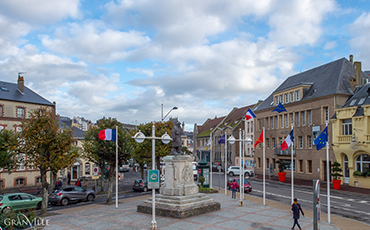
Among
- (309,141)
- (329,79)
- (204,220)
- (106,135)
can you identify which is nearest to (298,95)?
(329,79)

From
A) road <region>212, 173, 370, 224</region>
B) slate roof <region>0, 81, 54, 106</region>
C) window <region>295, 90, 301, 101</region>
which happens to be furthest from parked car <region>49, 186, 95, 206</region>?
window <region>295, 90, 301, 101</region>

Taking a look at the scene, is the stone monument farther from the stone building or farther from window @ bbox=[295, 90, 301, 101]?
window @ bbox=[295, 90, 301, 101]

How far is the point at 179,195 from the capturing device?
19438 millimetres

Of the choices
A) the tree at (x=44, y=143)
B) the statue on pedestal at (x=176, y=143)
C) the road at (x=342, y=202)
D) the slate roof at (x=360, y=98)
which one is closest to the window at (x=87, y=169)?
the road at (x=342, y=202)

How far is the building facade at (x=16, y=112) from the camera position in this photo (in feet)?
119

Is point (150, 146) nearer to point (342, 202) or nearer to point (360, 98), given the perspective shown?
Answer: point (342, 202)

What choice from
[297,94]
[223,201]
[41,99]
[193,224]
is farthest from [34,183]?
[297,94]

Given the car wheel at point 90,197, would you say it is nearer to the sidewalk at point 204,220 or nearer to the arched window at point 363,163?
the sidewalk at point 204,220

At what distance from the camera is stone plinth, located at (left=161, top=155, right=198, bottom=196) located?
64.4ft

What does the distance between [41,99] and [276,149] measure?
3414cm

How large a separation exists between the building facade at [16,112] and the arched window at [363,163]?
35.3 m

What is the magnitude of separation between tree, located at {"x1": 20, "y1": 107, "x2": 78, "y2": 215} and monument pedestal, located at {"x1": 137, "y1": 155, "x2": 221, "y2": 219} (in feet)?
19.8

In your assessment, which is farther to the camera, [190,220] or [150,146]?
[150,146]

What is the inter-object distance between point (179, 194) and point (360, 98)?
2539 centimetres
